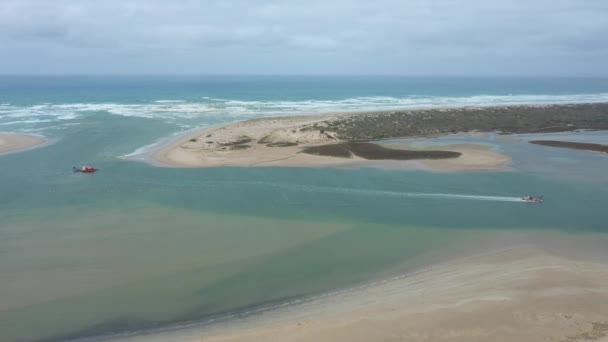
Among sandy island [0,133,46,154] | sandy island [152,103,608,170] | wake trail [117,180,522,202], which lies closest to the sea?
wake trail [117,180,522,202]

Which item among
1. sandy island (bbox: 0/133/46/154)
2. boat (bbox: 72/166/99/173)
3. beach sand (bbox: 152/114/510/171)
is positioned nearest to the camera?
boat (bbox: 72/166/99/173)

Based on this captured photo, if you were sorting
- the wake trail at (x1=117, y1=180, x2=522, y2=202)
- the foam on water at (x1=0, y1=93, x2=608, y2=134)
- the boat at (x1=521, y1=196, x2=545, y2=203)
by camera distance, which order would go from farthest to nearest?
1. the foam on water at (x1=0, y1=93, x2=608, y2=134)
2. the wake trail at (x1=117, y1=180, x2=522, y2=202)
3. the boat at (x1=521, y1=196, x2=545, y2=203)

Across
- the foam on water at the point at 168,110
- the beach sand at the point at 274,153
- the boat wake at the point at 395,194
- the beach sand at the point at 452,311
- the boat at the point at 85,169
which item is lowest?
the beach sand at the point at 452,311

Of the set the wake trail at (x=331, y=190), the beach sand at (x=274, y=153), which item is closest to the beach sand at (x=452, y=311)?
the wake trail at (x=331, y=190)

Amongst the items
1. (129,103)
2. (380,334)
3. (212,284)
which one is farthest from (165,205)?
(129,103)

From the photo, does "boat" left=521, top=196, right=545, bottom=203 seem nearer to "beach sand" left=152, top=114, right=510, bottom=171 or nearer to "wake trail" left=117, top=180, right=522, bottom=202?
"wake trail" left=117, top=180, right=522, bottom=202

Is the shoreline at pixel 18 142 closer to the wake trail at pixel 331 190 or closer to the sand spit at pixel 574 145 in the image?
the wake trail at pixel 331 190

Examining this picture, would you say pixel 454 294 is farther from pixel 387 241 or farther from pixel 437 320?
pixel 387 241
